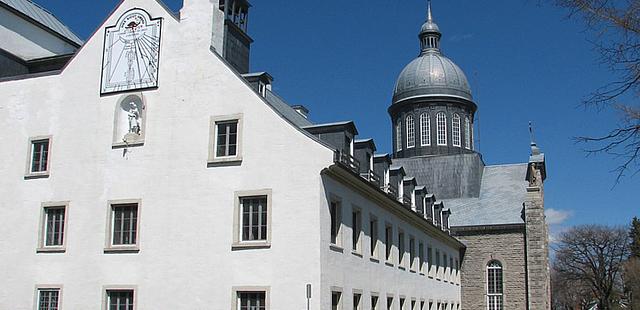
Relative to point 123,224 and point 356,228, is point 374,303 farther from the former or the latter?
point 123,224

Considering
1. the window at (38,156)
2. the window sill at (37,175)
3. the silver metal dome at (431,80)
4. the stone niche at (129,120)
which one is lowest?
the window sill at (37,175)

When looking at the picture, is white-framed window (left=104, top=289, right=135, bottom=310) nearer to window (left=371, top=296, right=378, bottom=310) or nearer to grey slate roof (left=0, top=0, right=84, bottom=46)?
window (left=371, top=296, right=378, bottom=310)

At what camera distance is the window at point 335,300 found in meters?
22.3

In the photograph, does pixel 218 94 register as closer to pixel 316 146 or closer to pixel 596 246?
pixel 316 146

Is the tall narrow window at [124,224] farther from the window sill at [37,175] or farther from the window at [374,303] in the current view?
the window at [374,303]

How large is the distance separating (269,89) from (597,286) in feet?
163

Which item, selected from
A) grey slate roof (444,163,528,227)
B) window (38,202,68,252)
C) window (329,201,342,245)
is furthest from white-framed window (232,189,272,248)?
grey slate roof (444,163,528,227)

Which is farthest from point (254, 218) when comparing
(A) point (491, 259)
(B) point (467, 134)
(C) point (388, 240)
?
(B) point (467, 134)

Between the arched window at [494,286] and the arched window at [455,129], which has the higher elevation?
the arched window at [455,129]

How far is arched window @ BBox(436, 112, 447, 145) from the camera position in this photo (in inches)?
2232

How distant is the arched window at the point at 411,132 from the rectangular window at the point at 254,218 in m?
36.5

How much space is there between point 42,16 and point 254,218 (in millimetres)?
16643

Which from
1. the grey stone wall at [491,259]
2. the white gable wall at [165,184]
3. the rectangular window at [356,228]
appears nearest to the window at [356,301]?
the rectangular window at [356,228]

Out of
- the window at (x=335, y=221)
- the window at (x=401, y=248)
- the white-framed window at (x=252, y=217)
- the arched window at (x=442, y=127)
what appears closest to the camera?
the white-framed window at (x=252, y=217)
